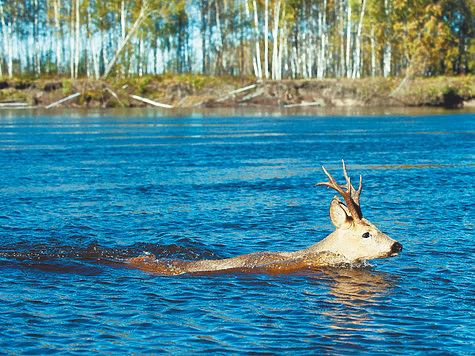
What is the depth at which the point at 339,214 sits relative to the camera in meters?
9.05

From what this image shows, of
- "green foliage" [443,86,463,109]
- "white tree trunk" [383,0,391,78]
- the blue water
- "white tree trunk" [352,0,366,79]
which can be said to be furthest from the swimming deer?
"white tree trunk" [383,0,391,78]

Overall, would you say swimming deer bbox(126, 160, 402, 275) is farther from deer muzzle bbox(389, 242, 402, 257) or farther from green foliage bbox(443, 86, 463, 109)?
green foliage bbox(443, 86, 463, 109)

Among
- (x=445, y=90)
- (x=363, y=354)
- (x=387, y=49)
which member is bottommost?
(x=363, y=354)

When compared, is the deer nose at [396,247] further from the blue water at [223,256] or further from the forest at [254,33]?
the forest at [254,33]

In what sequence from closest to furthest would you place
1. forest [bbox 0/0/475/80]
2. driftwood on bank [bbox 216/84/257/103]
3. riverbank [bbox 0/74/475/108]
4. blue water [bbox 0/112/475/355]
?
blue water [bbox 0/112/475/355] < riverbank [bbox 0/74/475/108] < driftwood on bank [bbox 216/84/257/103] < forest [bbox 0/0/475/80]

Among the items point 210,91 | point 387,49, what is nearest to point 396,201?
point 210,91

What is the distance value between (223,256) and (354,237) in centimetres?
219

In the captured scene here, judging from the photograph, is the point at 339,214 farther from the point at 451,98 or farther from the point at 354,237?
the point at 451,98

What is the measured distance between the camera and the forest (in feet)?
247

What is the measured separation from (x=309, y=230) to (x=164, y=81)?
63.0 meters

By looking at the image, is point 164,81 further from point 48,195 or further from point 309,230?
point 309,230

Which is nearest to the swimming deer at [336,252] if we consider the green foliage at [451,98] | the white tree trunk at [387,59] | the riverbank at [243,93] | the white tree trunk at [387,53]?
the riverbank at [243,93]

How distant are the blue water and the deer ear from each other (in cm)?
69

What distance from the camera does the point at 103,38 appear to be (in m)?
86.1
